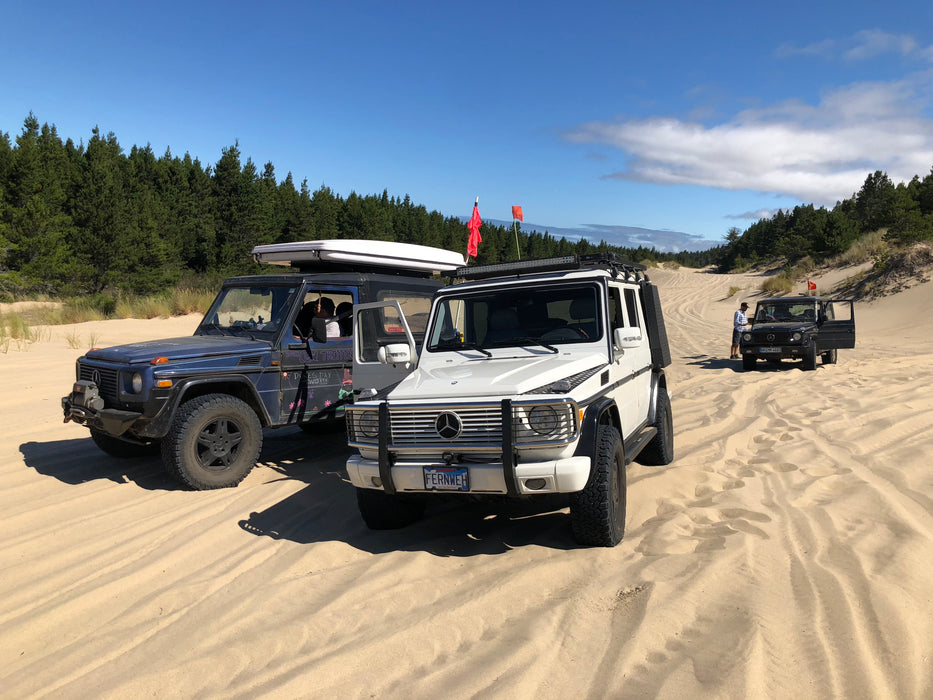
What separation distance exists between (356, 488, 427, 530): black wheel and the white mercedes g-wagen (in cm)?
1

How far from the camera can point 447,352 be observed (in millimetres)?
5656

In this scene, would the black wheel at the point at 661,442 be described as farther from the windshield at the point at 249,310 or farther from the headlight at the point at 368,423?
the windshield at the point at 249,310

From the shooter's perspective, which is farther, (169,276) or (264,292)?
(169,276)

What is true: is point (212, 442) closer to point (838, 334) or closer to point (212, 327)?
point (212, 327)

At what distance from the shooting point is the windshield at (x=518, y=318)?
216 inches

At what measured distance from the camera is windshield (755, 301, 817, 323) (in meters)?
15.2

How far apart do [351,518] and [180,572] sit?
1391 millimetres

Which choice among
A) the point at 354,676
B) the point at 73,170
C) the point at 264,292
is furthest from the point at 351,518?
the point at 73,170

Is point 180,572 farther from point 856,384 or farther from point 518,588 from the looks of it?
point 856,384

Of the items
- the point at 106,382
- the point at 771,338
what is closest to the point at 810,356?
the point at 771,338

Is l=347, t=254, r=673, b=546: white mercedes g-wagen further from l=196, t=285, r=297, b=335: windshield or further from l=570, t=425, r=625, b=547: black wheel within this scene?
l=196, t=285, r=297, b=335: windshield

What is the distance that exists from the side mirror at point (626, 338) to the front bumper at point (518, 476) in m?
1.28

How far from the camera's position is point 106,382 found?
6180 millimetres

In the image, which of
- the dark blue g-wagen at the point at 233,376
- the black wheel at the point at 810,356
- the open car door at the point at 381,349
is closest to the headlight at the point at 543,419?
the open car door at the point at 381,349
